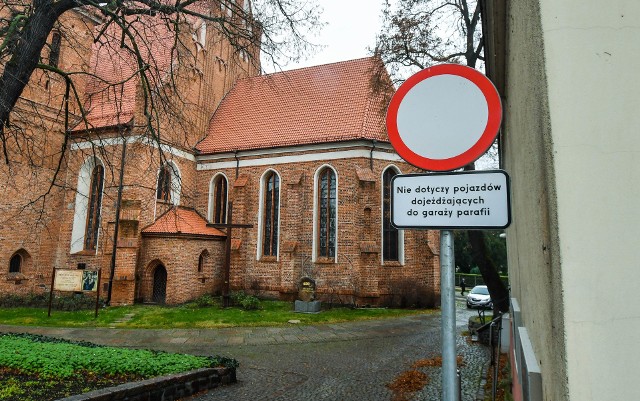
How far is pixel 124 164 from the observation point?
51.6ft

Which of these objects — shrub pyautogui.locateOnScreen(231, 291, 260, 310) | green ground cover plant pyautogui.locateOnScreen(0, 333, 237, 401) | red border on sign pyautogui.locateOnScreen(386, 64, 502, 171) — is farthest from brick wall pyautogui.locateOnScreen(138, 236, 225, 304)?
red border on sign pyautogui.locateOnScreen(386, 64, 502, 171)

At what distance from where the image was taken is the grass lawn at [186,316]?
1225cm

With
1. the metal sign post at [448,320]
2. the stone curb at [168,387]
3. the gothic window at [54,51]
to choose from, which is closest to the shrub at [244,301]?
the stone curb at [168,387]

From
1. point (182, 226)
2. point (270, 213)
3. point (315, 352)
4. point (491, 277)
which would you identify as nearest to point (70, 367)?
point (315, 352)

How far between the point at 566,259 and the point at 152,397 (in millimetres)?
5539

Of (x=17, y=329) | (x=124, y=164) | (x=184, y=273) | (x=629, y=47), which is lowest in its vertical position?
(x=17, y=329)

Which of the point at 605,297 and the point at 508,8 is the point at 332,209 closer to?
the point at 508,8

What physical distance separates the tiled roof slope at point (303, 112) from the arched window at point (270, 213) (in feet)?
5.35

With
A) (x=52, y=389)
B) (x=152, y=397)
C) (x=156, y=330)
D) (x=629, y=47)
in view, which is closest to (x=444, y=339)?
(x=629, y=47)

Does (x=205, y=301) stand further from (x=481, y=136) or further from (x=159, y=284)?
(x=481, y=136)

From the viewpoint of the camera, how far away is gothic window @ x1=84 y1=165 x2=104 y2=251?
17.8 meters

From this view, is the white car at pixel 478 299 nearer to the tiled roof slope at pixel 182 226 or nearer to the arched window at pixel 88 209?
Answer: the tiled roof slope at pixel 182 226

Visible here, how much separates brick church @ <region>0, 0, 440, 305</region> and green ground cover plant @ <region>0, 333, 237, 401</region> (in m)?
9.52

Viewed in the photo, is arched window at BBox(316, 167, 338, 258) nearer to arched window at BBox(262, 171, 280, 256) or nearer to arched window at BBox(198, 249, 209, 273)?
arched window at BBox(262, 171, 280, 256)
